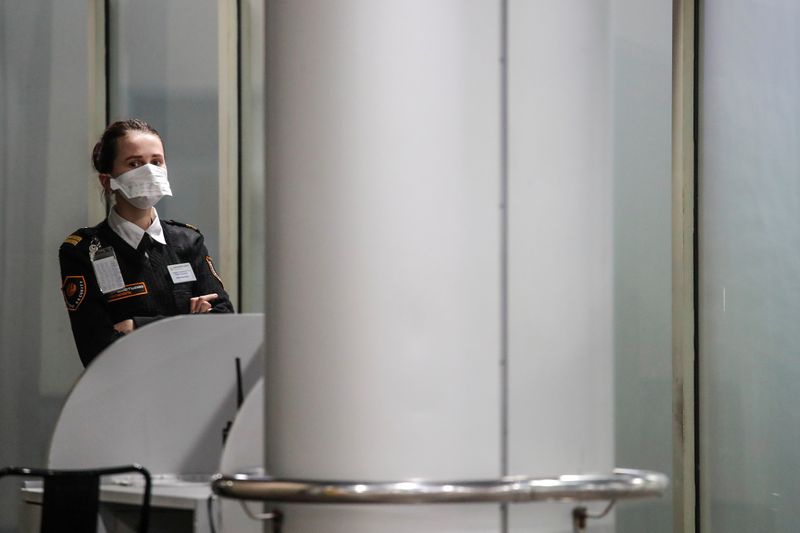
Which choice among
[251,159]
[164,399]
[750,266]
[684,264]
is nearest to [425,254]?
[164,399]

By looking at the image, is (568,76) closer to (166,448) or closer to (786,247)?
(166,448)

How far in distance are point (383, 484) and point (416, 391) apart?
13cm

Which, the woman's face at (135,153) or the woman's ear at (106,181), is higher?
the woman's face at (135,153)

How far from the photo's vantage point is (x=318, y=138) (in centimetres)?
150

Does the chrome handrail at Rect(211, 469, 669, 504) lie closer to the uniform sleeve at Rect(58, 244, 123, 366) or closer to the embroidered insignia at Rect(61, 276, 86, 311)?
the uniform sleeve at Rect(58, 244, 123, 366)

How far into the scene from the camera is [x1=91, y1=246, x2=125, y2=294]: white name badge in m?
3.37

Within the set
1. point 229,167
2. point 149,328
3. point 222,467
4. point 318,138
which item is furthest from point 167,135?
point 318,138

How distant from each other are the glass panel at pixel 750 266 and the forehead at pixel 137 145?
5.70 ft

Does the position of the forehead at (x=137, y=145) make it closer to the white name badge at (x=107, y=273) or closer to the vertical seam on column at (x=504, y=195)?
the white name badge at (x=107, y=273)

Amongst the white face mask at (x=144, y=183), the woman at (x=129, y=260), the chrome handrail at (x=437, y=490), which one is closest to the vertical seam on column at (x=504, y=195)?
the chrome handrail at (x=437, y=490)

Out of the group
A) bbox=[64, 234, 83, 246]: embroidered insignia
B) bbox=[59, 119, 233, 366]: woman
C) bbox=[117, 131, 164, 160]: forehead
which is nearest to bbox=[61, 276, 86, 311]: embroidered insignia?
bbox=[59, 119, 233, 366]: woman

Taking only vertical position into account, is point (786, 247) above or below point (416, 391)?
above

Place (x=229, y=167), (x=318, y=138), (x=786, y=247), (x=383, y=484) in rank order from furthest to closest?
1. (x=229, y=167)
2. (x=786, y=247)
3. (x=318, y=138)
4. (x=383, y=484)

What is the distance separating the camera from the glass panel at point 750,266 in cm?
361
